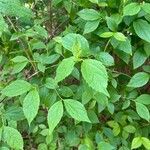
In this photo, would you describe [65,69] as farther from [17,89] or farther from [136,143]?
[136,143]

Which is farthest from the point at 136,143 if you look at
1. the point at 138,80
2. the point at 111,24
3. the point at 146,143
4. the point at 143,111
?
the point at 111,24

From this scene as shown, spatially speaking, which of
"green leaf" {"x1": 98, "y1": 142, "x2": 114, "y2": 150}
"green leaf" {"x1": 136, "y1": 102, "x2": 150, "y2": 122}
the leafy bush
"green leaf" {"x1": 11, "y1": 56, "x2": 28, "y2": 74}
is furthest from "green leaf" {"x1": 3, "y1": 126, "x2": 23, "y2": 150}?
"green leaf" {"x1": 136, "y1": 102, "x2": 150, "y2": 122}

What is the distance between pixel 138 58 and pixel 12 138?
53 centimetres

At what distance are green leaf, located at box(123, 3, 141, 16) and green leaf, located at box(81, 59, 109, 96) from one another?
26cm

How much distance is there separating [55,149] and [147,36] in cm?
62

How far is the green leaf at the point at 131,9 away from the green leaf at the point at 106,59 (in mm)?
152

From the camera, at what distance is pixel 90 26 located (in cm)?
118

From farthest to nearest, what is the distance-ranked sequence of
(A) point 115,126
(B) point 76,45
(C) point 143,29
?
(A) point 115,126 < (C) point 143,29 < (B) point 76,45

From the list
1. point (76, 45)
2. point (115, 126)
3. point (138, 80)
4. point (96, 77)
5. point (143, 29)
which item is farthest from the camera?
point (115, 126)

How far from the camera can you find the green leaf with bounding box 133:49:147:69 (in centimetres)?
123

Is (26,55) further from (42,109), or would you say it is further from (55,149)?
(55,149)

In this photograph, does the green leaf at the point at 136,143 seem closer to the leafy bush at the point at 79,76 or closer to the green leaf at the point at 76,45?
the leafy bush at the point at 79,76

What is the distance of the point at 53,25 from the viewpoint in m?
A: 1.58

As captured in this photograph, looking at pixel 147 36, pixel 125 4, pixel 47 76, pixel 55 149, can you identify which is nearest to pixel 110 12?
pixel 125 4
